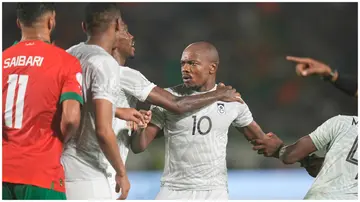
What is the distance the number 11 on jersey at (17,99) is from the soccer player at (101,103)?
17.4 inches

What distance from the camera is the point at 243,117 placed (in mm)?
5105

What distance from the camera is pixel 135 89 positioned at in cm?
450

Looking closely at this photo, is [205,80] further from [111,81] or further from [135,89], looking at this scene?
[111,81]

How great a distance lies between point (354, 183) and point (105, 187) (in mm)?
1758

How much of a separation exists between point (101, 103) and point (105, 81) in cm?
18

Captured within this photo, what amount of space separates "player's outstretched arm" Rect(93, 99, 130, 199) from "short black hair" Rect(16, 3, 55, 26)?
668 mm

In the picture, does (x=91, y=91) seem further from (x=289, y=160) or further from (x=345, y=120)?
(x=345, y=120)

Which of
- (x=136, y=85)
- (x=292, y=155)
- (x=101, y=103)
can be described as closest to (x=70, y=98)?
(x=101, y=103)

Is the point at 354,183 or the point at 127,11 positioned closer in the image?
the point at 354,183

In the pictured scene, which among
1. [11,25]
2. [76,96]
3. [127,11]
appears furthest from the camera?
[127,11]

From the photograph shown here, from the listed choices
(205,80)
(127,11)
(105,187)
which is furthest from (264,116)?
(105,187)

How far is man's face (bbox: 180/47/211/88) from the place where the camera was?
4957 millimetres

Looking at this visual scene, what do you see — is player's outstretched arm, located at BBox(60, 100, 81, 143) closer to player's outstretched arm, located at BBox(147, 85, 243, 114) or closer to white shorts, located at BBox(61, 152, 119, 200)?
white shorts, located at BBox(61, 152, 119, 200)

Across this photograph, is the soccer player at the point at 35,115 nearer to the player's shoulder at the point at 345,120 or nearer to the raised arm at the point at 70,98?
the raised arm at the point at 70,98
